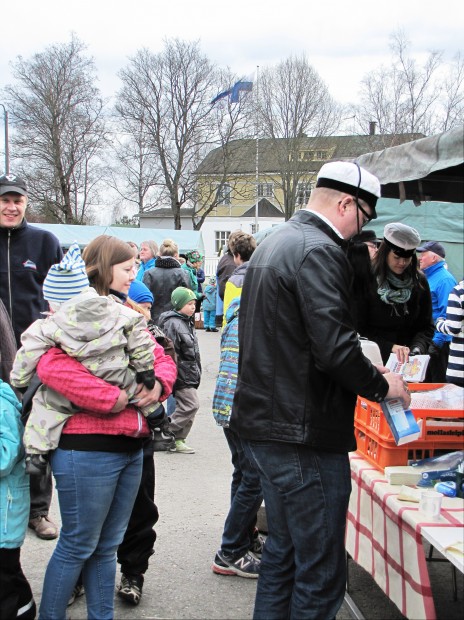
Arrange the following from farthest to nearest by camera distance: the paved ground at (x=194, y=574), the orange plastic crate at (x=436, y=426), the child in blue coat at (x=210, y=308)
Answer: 1. the child in blue coat at (x=210, y=308)
2. the paved ground at (x=194, y=574)
3. the orange plastic crate at (x=436, y=426)

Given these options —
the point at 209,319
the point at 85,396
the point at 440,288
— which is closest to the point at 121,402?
the point at 85,396

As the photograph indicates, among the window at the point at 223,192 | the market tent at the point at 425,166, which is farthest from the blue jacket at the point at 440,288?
the window at the point at 223,192

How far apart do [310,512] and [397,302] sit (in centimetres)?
219

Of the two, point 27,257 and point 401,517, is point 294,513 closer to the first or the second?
point 401,517

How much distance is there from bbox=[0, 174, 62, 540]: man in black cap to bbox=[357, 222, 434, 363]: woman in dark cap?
213 cm

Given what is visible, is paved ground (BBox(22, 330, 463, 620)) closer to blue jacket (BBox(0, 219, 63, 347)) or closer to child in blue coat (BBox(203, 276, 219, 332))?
blue jacket (BBox(0, 219, 63, 347))

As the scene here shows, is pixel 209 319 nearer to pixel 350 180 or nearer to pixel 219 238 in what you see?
pixel 350 180

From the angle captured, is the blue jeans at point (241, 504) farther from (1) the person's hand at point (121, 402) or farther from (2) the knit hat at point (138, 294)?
(2) the knit hat at point (138, 294)

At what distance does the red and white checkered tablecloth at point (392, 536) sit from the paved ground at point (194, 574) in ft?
1.53

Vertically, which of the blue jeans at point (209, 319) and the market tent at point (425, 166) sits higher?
the market tent at point (425, 166)

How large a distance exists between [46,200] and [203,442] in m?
38.0

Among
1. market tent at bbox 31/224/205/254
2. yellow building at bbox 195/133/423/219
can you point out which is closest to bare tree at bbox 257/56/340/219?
yellow building at bbox 195/133/423/219

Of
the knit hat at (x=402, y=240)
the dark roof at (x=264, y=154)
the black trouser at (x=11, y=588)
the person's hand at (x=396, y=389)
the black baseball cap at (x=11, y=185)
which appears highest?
the dark roof at (x=264, y=154)

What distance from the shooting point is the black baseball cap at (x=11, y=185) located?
4004 mm
